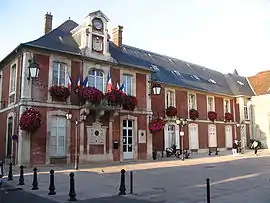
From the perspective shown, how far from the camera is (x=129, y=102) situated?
69.1 ft

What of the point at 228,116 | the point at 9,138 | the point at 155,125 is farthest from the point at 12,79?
the point at 228,116

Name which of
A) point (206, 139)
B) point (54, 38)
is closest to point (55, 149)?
point (54, 38)

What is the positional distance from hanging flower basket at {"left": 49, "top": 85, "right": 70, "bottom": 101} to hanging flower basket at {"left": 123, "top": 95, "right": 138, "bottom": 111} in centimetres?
392

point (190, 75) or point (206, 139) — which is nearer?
point (206, 139)

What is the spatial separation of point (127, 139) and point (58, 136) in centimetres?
509

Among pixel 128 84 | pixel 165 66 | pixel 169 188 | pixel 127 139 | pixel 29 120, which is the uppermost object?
pixel 165 66

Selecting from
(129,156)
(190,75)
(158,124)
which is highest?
(190,75)

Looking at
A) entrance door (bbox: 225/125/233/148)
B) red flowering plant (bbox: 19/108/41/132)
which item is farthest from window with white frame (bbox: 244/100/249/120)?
red flowering plant (bbox: 19/108/41/132)

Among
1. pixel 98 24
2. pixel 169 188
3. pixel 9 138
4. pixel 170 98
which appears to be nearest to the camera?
pixel 169 188

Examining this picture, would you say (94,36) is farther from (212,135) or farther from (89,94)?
(212,135)

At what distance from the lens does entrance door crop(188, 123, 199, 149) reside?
2719 centimetres

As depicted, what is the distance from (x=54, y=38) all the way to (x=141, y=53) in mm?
10096

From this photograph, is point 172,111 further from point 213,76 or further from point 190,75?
point 213,76

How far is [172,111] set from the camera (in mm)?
25734
